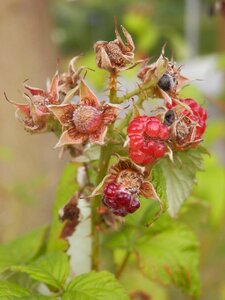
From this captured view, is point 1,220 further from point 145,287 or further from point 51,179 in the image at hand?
point 145,287

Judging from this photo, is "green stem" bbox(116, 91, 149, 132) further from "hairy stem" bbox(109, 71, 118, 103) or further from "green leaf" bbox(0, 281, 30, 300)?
"green leaf" bbox(0, 281, 30, 300)

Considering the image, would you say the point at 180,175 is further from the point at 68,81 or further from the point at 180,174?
the point at 68,81

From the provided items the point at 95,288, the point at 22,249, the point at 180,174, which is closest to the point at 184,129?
the point at 180,174

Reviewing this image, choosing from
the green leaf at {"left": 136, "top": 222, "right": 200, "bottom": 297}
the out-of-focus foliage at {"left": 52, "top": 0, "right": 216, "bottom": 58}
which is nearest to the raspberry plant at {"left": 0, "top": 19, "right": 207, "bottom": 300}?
the green leaf at {"left": 136, "top": 222, "right": 200, "bottom": 297}

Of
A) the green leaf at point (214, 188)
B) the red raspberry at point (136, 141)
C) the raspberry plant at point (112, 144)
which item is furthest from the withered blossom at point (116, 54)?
the green leaf at point (214, 188)

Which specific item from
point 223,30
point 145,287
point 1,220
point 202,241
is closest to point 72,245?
point 145,287
